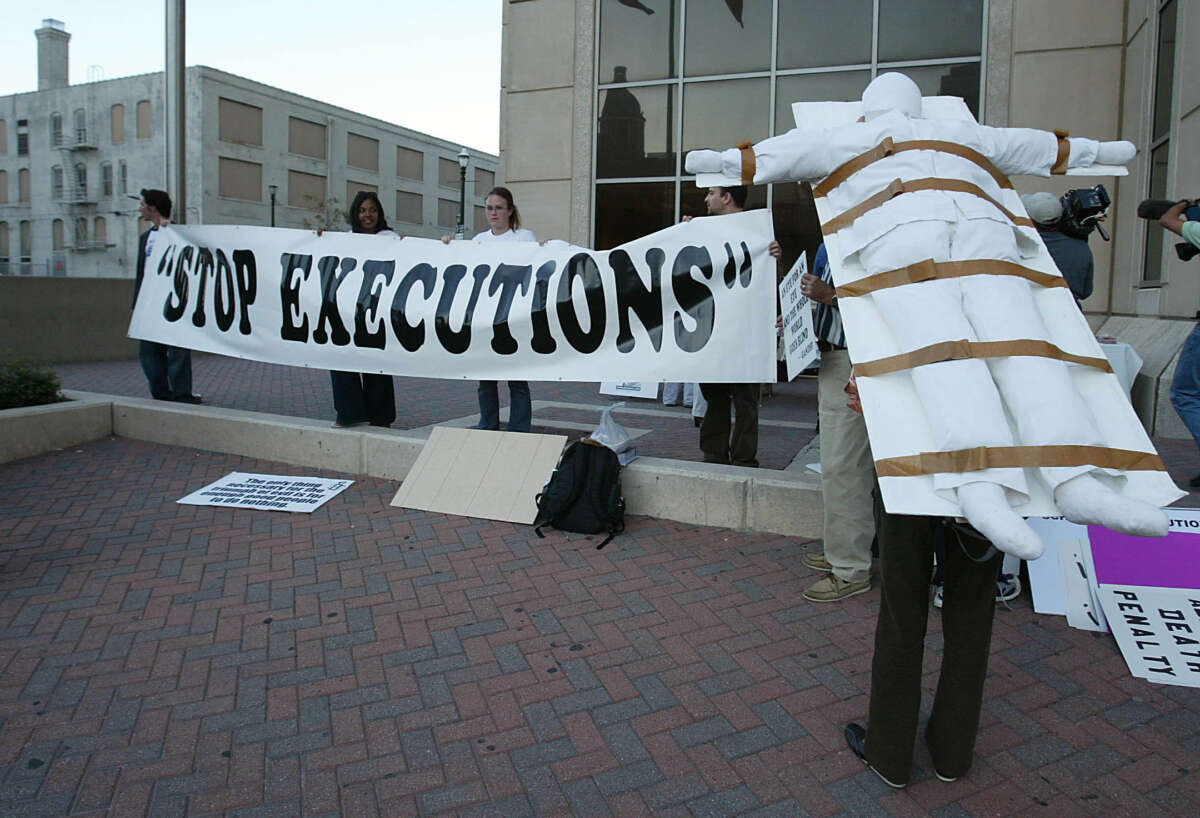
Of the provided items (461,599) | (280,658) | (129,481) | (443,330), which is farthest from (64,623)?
(443,330)

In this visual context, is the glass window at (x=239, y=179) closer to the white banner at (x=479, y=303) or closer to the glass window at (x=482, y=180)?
the glass window at (x=482, y=180)

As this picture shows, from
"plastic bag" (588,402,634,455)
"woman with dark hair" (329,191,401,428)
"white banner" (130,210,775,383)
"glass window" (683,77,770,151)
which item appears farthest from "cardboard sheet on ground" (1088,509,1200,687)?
"glass window" (683,77,770,151)

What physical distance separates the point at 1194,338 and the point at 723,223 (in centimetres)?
315

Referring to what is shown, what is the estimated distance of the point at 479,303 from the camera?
19.1ft

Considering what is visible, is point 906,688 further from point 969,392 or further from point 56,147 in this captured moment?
point 56,147

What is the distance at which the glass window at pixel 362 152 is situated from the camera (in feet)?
212

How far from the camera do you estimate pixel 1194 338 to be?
5.34 m

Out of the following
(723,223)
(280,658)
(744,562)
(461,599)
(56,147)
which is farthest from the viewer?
(56,147)

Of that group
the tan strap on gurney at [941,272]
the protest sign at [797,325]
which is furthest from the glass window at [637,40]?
the tan strap on gurney at [941,272]

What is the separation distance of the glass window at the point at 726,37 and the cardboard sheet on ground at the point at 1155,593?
1048 cm

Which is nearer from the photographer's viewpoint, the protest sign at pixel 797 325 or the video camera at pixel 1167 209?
the protest sign at pixel 797 325

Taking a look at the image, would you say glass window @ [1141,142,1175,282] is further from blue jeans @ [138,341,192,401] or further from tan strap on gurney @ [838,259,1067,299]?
blue jeans @ [138,341,192,401]

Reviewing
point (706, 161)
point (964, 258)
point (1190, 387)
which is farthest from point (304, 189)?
point (964, 258)

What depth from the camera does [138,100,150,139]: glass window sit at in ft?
193
